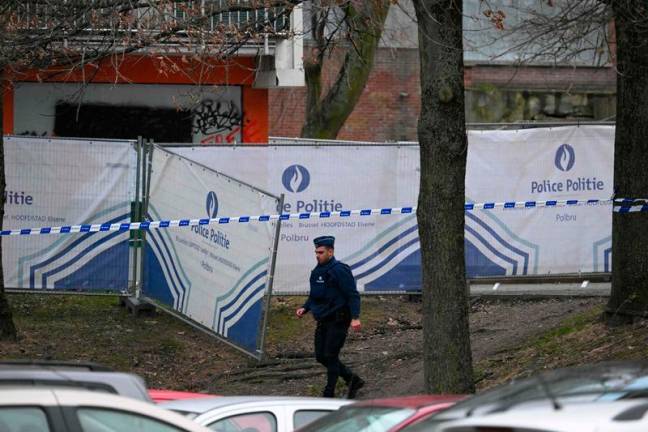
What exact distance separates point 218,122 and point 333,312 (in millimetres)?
8010

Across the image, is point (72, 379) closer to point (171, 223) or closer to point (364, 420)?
point (364, 420)

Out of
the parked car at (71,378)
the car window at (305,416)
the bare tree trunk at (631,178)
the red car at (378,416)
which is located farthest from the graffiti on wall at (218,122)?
the parked car at (71,378)

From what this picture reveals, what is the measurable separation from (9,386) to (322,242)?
23.6ft

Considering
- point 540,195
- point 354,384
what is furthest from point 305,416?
point 540,195

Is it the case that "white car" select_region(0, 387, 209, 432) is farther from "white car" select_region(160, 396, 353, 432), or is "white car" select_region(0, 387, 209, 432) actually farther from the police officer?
the police officer

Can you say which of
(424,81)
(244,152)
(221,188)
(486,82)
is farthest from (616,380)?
(486,82)

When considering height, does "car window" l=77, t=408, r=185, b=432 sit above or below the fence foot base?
above

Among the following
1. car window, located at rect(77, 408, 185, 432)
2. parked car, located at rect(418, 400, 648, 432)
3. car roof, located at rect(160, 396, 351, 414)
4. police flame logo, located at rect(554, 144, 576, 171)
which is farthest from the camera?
police flame logo, located at rect(554, 144, 576, 171)

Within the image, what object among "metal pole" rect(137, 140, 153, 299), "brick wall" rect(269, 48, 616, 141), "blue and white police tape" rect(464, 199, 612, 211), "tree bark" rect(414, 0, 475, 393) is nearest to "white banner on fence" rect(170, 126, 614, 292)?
"blue and white police tape" rect(464, 199, 612, 211)

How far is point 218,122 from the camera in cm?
1859

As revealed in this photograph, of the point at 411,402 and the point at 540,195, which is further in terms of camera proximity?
the point at 540,195

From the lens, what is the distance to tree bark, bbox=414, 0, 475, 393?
9.20 m

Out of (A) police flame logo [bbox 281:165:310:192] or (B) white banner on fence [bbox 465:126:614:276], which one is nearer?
(A) police flame logo [bbox 281:165:310:192]

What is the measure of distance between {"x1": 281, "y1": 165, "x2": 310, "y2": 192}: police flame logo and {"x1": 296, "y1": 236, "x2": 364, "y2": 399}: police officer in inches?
156
